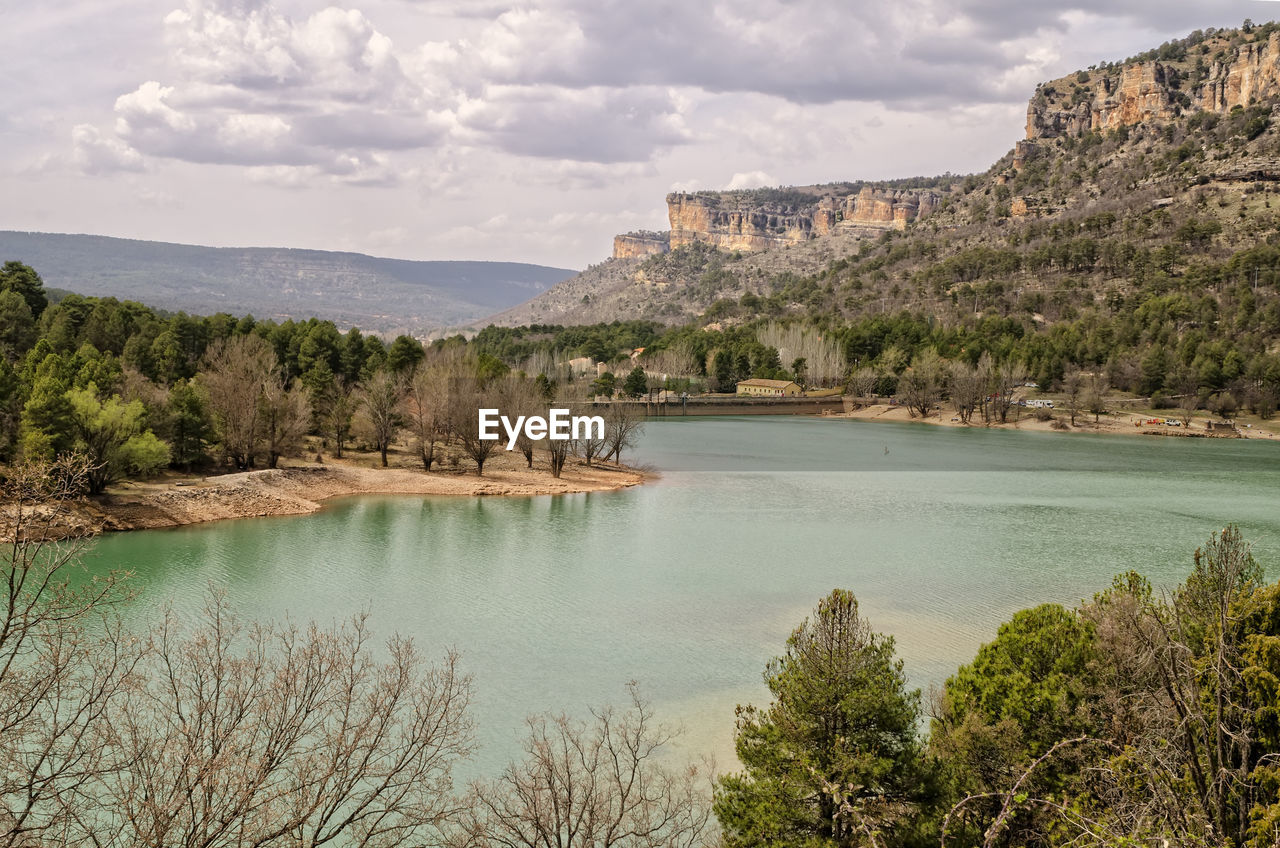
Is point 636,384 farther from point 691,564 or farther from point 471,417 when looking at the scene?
point 691,564

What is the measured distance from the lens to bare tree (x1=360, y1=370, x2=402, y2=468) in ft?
167

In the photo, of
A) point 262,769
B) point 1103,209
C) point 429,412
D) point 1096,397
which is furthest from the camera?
point 1103,209

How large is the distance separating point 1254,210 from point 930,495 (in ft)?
306

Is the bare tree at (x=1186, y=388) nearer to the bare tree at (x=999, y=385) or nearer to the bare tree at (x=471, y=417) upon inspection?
the bare tree at (x=999, y=385)

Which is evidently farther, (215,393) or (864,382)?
(864,382)

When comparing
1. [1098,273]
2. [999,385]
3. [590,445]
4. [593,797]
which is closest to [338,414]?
[590,445]

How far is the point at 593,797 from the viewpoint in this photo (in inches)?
469

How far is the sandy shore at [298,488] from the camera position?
36.6m

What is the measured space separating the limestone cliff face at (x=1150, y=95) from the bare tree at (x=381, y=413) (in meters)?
141

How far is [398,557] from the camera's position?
108 ft

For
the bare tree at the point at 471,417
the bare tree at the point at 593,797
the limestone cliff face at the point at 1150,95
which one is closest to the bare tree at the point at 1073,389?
the bare tree at the point at 471,417

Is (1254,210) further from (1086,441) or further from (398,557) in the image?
(398,557)

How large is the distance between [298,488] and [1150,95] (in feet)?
519

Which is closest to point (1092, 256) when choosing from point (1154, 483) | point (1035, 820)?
point (1154, 483)
